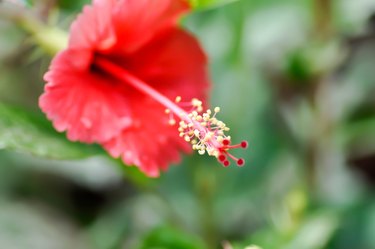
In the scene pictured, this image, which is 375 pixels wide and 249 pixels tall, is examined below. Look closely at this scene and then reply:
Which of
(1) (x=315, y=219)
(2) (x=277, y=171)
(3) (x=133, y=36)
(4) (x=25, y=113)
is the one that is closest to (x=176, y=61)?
(3) (x=133, y=36)

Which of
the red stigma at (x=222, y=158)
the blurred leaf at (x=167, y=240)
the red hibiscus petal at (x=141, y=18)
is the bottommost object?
the red stigma at (x=222, y=158)

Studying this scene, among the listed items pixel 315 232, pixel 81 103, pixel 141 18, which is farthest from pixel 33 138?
pixel 315 232

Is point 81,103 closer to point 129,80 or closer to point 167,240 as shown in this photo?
point 129,80

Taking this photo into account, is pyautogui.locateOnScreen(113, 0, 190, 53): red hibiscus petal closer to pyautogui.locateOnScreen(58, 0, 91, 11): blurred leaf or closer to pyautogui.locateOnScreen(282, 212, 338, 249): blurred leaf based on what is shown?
pyautogui.locateOnScreen(58, 0, 91, 11): blurred leaf

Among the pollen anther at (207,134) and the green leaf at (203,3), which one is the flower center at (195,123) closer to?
the pollen anther at (207,134)

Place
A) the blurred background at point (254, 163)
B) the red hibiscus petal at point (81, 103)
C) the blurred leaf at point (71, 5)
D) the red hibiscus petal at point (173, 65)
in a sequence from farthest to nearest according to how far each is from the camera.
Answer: the blurred background at point (254, 163), the blurred leaf at point (71, 5), the red hibiscus petal at point (173, 65), the red hibiscus petal at point (81, 103)

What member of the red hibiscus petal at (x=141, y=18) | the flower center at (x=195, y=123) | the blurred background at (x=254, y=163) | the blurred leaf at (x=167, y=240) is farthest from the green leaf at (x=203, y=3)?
the blurred leaf at (x=167, y=240)
